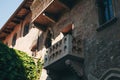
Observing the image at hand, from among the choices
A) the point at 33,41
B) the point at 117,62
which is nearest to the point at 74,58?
the point at 117,62

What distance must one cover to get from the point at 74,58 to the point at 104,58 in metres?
1.26

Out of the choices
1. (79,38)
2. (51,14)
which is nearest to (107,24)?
(79,38)

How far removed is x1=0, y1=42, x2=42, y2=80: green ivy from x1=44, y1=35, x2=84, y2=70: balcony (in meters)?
1.76

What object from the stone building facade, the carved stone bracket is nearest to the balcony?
the stone building facade

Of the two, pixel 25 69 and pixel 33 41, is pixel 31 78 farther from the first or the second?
pixel 33 41

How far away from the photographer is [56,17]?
12.7 metres

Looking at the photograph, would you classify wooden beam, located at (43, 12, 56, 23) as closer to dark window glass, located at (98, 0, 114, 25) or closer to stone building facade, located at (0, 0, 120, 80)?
stone building facade, located at (0, 0, 120, 80)

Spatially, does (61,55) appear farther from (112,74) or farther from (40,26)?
(40,26)

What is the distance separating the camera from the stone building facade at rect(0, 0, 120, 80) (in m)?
8.30

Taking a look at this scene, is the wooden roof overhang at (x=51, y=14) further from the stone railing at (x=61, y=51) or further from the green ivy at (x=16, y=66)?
the stone railing at (x=61, y=51)

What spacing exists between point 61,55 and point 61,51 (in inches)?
7.2

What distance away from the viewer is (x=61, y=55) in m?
9.27

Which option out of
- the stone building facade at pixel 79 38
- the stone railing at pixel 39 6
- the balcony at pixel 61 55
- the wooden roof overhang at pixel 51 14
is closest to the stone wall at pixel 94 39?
the stone building facade at pixel 79 38

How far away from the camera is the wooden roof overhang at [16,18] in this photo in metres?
16.0
